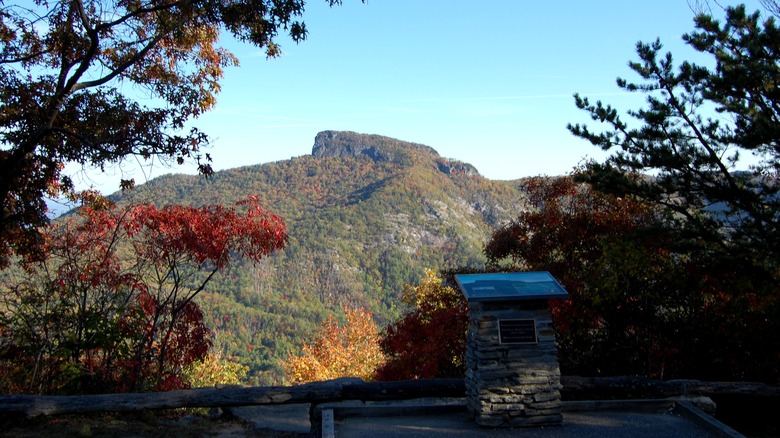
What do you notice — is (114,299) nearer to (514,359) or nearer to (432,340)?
(432,340)

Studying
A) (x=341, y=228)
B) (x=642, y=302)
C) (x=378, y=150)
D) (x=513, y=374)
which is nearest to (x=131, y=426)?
(x=513, y=374)

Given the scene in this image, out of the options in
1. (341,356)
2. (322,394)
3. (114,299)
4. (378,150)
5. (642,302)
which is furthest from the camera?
(378,150)

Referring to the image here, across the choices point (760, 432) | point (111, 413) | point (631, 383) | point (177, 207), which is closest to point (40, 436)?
point (111, 413)

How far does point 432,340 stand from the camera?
9578 mm

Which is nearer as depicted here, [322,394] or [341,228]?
[322,394]

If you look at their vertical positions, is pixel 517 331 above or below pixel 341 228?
below

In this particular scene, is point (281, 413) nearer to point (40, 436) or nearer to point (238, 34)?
point (40, 436)

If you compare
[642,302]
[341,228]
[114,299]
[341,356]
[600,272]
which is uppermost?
[341,228]

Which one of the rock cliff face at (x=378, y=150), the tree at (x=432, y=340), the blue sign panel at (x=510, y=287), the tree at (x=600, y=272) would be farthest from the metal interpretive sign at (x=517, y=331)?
the rock cliff face at (x=378, y=150)

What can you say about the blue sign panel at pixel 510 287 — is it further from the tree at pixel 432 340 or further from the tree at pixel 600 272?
the tree at pixel 432 340

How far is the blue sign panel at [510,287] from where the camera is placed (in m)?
5.98

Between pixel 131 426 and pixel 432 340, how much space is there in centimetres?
469

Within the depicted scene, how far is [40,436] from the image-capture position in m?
6.13

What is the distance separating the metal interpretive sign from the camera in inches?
236
